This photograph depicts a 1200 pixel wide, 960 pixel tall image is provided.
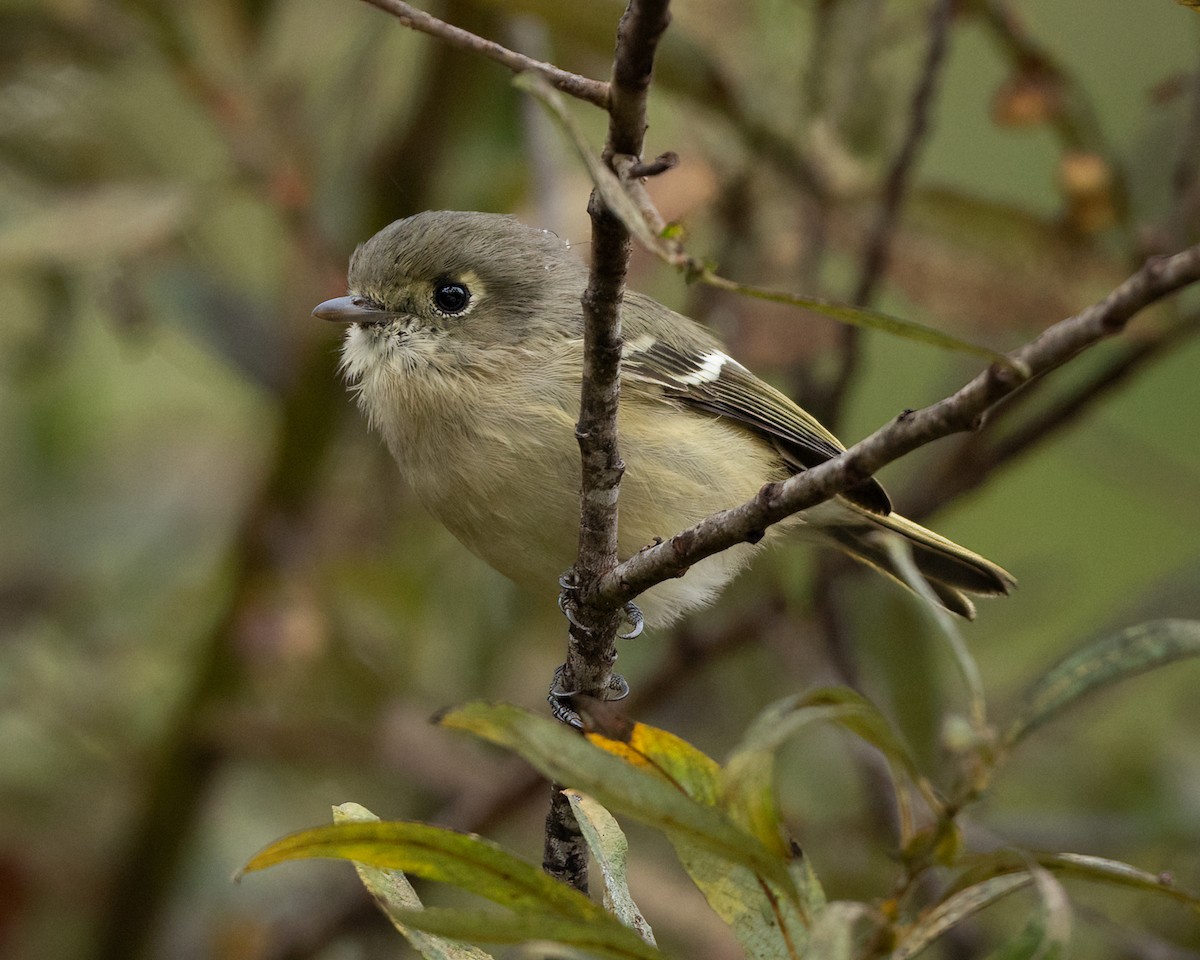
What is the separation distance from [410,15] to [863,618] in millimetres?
2553

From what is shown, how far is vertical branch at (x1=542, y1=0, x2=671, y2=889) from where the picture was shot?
47.6 inches

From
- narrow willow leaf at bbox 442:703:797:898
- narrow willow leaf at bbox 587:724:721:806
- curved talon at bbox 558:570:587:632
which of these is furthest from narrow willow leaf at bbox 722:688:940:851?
curved talon at bbox 558:570:587:632

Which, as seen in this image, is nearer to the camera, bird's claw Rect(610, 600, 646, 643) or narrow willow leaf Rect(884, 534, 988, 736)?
narrow willow leaf Rect(884, 534, 988, 736)

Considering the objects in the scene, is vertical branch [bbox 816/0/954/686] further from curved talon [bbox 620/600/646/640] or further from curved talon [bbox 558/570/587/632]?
curved talon [bbox 558/570/587/632]

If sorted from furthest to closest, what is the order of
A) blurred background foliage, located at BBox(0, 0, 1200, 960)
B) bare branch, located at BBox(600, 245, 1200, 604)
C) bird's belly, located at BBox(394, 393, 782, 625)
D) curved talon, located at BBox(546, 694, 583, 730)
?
1. blurred background foliage, located at BBox(0, 0, 1200, 960)
2. bird's belly, located at BBox(394, 393, 782, 625)
3. curved talon, located at BBox(546, 694, 583, 730)
4. bare branch, located at BBox(600, 245, 1200, 604)

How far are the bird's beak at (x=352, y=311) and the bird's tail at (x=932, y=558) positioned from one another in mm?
1062

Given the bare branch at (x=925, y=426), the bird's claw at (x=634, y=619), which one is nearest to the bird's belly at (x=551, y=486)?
the bird's claw at (x=634, y=619)

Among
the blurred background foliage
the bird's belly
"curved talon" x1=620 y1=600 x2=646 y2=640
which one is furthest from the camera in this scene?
the blurred background foliage

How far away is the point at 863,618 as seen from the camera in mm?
3588

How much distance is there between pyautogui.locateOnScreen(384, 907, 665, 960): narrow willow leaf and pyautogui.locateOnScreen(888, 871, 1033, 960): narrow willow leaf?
234mm

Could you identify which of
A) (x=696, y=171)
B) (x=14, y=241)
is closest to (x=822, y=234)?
(x=696, y=171)

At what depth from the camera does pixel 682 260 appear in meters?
1.13

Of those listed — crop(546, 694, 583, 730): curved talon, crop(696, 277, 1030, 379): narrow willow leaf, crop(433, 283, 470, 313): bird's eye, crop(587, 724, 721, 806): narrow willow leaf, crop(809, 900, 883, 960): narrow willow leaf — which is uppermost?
crop(433, 283, 470, 313): bird's eye

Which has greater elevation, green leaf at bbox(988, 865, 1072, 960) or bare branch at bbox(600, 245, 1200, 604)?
bare branch at bbox(600, 245, 1200, 604)
